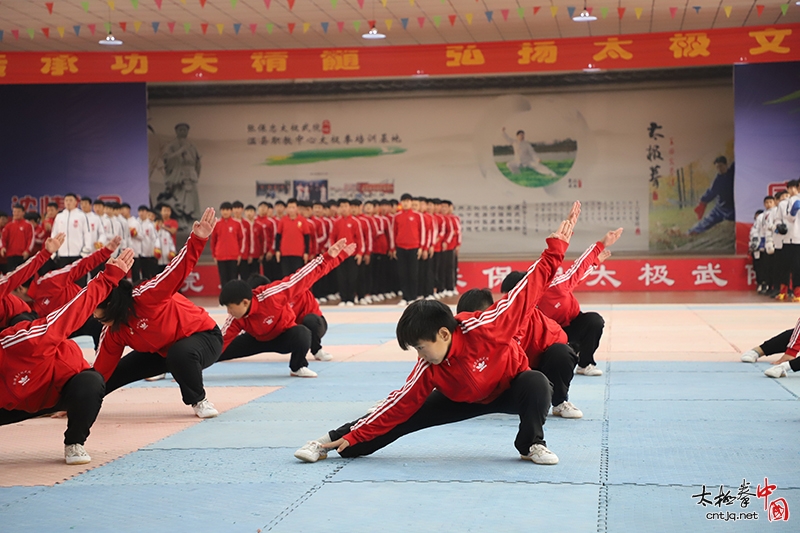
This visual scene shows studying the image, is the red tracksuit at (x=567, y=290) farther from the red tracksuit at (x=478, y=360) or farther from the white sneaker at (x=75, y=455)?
the white sneaker at (x=75, y=455)

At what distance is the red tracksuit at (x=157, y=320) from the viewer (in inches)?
221

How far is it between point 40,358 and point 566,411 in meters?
3.07

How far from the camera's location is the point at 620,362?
316 inches

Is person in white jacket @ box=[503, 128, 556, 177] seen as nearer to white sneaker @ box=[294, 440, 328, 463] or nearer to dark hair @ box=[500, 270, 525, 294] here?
dark hair @ box=[500, 270, 525, 294]

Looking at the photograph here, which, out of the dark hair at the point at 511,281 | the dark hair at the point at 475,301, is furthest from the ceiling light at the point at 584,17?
the dark hair at the point at 475,301

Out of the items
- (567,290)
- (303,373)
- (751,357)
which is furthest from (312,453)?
(751,357)

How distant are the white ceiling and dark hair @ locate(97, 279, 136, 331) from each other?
32.6ft

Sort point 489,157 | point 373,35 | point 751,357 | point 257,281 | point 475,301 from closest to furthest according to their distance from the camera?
point 475,301 → point 751,357 → point 257,281 → point 373,35 → point 489,157

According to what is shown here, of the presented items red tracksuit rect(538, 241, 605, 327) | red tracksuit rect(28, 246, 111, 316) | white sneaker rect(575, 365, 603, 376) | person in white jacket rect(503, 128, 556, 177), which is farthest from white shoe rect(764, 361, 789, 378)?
person in white jacket rect(503, 128, 556, 177)

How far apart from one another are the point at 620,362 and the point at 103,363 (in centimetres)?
450

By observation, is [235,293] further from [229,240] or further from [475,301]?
[229,240]

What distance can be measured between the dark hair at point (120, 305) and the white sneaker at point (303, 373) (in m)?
2.16

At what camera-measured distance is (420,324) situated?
3994 millimetres

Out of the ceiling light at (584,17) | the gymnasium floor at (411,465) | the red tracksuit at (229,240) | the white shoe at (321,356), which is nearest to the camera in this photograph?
the gymnasium floor at (411,465)
